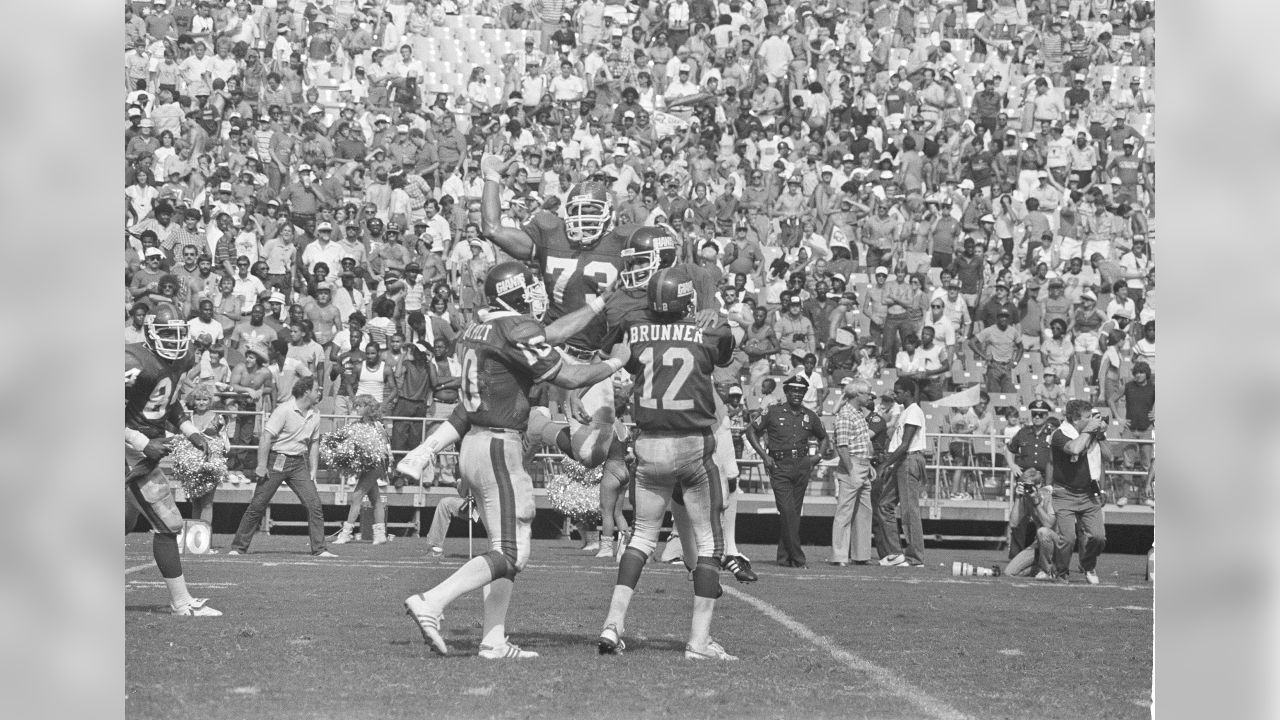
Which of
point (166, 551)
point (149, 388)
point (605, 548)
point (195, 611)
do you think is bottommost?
point (605, 548)

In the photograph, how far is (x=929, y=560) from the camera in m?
15.0

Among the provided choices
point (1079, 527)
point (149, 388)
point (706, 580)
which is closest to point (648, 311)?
point (706, 580)

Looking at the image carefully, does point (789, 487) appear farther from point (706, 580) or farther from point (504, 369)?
point (504, 369)

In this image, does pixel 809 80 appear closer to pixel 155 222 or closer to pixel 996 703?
pixel 155 222

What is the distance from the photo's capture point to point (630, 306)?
972cm

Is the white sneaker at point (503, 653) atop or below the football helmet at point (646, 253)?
below

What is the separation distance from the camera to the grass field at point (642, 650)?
22.7 feet

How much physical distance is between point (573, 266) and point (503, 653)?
9.32 ft

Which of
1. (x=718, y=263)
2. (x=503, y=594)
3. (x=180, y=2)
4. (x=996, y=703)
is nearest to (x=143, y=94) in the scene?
(x=180, y=2)

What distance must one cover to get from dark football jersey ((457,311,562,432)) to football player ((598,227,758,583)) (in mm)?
574

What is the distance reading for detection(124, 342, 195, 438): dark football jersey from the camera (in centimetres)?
888

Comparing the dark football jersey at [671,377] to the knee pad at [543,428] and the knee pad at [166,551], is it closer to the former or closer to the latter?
the knee pad at [543,428]

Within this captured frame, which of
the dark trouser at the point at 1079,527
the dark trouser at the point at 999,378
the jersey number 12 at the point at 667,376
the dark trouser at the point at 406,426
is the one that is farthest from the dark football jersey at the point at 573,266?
the dark trouser at the point at 999,378

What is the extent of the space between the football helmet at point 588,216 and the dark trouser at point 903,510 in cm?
576
